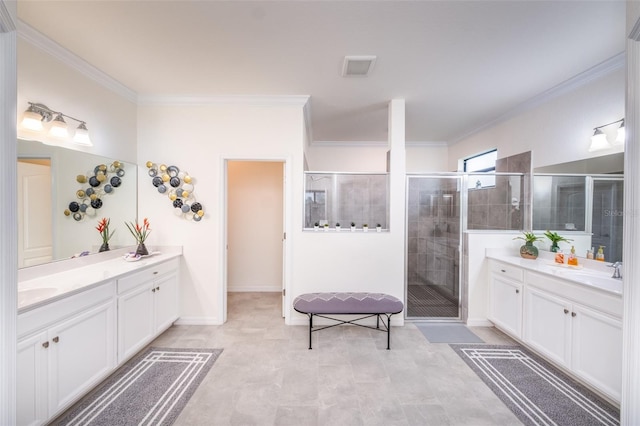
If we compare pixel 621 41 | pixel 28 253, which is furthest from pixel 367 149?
pixel 28 253

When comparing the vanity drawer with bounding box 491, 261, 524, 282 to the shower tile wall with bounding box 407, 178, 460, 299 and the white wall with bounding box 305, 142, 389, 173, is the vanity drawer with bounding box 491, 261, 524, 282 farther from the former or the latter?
the white wall with bounding box 305, 142, 389, 173

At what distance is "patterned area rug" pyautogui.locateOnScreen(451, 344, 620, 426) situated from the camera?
68.2 inches

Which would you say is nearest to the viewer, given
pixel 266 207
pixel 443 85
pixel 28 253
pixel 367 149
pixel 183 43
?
pixel 28 253

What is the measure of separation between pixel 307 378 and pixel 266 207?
9.50 ft

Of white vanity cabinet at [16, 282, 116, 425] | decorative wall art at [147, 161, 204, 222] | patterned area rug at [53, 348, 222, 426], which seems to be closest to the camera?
white vanity cabinet at [16, 282, 116, 425]

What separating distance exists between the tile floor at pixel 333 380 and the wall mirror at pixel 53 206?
1301 millimetres

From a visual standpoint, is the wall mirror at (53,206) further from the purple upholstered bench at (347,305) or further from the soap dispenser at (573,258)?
the soap dispenser at (573,258)

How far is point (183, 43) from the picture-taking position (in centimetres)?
206

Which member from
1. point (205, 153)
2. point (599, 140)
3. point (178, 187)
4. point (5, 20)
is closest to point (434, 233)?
point (599, 140)

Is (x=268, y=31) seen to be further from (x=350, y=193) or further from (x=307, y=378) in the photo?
(x=307, y=378)

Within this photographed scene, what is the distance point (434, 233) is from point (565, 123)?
1.82 metres

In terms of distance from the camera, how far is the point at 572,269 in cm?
244

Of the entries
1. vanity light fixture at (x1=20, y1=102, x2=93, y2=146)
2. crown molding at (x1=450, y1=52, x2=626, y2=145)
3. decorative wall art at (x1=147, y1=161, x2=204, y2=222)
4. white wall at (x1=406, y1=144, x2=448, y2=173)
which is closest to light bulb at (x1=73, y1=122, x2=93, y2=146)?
vanity light fixture at (x1=20, y1=102, x2=93, y2=146)

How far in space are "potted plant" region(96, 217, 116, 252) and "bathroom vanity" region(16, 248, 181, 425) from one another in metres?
0.15
